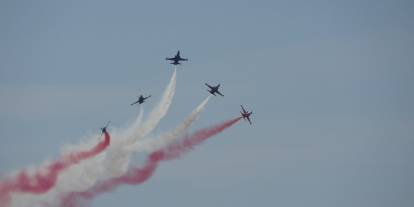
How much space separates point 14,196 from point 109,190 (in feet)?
34.8

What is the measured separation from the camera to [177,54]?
158250 mm

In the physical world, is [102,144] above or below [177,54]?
below

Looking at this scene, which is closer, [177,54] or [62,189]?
[62,189]

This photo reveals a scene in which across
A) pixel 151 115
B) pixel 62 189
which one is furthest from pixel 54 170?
pixel 151 115

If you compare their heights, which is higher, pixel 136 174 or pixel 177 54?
pixel 177 54

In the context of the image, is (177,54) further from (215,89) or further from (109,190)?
(109,190)

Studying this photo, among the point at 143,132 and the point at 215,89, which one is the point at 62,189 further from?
the point at 215,89

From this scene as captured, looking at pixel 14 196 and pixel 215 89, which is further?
pixel 215 89

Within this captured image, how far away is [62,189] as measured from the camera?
148500 mm

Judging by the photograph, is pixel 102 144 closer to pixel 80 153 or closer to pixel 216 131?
pixel 80 153

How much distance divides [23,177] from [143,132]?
48.0 feet

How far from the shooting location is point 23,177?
14838cm

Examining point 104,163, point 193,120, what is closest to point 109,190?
point 104,163

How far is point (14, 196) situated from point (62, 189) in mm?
5423
